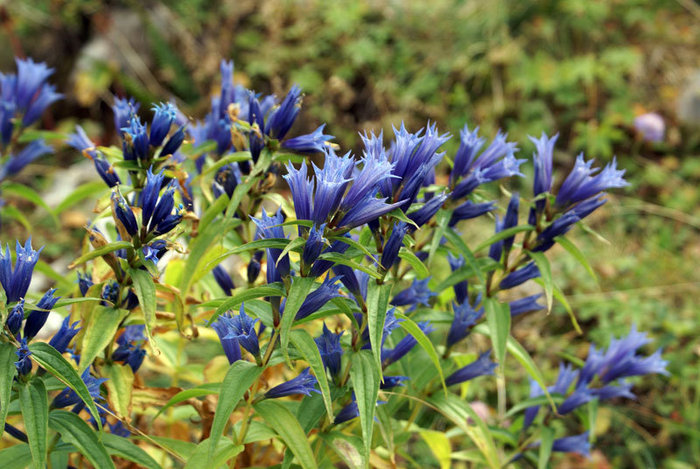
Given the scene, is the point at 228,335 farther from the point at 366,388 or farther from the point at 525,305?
the point at 525,305

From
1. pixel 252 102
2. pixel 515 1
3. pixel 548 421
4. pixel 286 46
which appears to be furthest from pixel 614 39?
pixel 252 102

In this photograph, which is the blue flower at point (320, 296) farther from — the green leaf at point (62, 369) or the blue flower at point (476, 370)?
the blue flower at point (476, 370)

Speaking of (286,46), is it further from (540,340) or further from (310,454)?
(310,454)

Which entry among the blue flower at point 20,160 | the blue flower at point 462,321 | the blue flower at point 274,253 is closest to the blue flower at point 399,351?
the blue flower at point 462,321

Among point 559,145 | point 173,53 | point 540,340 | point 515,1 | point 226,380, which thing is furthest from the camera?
point 173,53

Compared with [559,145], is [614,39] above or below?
above

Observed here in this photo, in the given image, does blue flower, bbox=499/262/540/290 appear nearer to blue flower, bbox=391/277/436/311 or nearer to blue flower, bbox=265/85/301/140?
blue flower, bbox=391/277/436/311

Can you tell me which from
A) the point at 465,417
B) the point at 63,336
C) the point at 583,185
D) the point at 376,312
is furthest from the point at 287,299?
the point at 583,185
